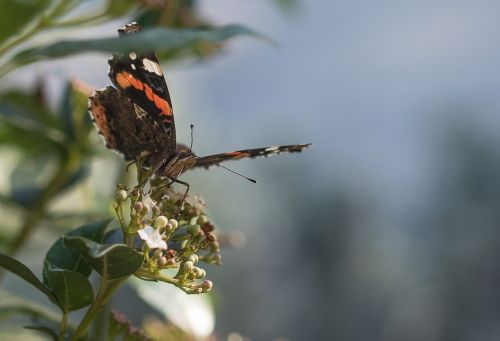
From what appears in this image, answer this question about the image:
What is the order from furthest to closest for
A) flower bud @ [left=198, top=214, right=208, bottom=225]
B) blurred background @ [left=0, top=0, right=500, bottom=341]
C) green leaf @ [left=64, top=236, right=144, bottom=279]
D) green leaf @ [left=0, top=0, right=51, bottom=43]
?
blurred background @ [left=0, top=0, right=500, bottom=341]
green leaf @ [left=0, top=0, right=51, bottom=43]
flower bud @ [left=198, top=214, right=208, bottom=225]
green leaf @ [left=64, top=236, right=144, bottom=279]

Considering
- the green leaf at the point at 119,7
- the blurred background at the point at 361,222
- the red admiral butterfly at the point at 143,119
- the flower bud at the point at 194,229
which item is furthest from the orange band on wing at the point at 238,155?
the blurred background at the point at 361,222

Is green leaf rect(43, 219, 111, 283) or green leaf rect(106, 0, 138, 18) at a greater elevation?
green leaf rect(106, 0, 138, 18)

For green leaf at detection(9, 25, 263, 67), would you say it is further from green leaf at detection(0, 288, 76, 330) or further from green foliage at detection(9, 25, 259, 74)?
green leaf at detection(0, 288, 76, 330)

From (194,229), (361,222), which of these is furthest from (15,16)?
(361,222)

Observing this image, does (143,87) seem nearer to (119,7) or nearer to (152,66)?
(152,66)

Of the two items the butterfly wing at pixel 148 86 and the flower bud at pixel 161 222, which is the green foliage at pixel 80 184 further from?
the butterfly wing at pixel 148 86

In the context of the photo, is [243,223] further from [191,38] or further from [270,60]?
[191,38]

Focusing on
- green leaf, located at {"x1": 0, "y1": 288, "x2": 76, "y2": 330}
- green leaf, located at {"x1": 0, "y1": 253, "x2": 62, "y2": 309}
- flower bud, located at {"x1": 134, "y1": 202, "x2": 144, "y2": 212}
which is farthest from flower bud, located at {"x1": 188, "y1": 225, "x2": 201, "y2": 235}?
green leaf, located at {"x1": 0, "y1": 288, "x2": 76, "y2": 330}
